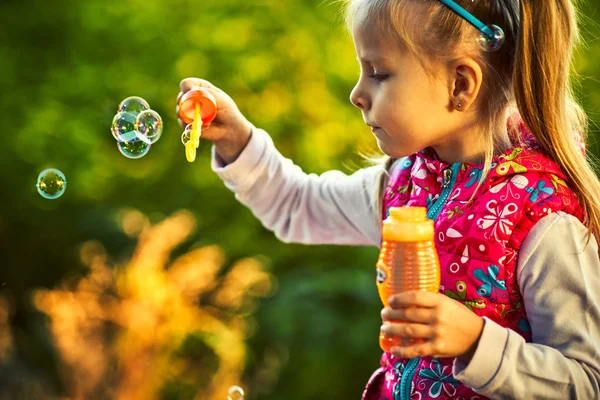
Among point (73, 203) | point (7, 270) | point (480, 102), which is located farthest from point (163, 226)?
point (480, 102)

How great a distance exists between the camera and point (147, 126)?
1686 millimetres

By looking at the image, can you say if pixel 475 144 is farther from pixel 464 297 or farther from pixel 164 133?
pixel 164 133

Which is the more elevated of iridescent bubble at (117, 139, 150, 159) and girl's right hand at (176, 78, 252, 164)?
girl's right hand at (176, 78, 252, 164)

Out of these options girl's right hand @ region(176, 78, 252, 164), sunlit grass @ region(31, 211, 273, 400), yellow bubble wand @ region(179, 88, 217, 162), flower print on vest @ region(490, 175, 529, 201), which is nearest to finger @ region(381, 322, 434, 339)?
flower print on vest @ region(490, 175, 529, 201)

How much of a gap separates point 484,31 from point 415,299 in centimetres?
45

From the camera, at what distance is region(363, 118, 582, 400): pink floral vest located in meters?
1.25

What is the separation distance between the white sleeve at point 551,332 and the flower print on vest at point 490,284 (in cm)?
4

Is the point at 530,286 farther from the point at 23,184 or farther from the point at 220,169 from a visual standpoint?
the point at 23,184

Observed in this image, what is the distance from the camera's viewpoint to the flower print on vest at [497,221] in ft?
4.10

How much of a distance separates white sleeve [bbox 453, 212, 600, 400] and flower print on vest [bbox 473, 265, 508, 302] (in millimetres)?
35

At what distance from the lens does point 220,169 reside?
1.63 m

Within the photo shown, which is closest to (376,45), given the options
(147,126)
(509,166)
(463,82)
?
(463,82)

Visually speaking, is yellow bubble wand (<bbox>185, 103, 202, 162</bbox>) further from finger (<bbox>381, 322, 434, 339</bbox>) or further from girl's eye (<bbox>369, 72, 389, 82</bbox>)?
finger (<bbox>381, 322, 434, 339</bbox>)

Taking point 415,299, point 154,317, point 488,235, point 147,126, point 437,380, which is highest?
point 147,126
